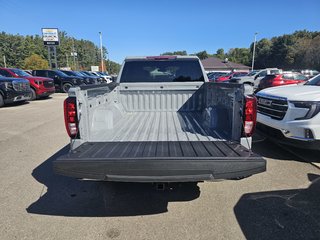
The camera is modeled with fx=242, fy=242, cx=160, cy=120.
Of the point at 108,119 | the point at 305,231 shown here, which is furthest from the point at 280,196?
the point at 108,119

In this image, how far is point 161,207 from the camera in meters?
3.18

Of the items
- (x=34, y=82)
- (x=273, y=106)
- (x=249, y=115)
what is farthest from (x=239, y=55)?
(x=249, y=115)

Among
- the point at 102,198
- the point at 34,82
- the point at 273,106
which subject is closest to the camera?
the point at 102,198

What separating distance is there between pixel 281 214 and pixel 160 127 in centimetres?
202

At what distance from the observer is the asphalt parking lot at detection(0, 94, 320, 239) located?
267 centimetres

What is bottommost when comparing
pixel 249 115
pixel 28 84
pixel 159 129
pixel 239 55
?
pixel 159 129

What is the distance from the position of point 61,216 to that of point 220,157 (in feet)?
6.81

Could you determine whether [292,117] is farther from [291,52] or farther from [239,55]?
[239,55]

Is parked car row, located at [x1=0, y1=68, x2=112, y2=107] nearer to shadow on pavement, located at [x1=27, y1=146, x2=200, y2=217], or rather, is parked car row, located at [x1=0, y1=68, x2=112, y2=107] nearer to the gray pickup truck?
the gray pickup truck

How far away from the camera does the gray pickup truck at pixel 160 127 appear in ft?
7.86

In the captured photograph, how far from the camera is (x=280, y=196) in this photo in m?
3.39

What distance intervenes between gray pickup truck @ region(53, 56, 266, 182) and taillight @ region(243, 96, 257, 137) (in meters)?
0.01

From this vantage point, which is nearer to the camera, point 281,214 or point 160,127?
point 281,214

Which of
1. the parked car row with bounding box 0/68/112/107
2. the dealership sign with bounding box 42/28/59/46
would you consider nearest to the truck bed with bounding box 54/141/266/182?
the parked car row with bounding box 0/68/112/107
